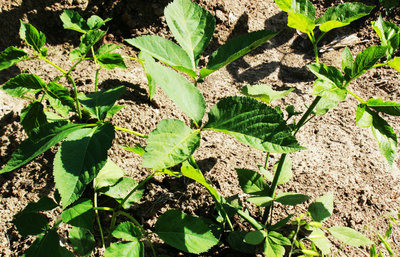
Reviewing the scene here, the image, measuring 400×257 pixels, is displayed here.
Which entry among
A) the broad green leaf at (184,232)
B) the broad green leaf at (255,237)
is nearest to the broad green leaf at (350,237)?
the broad green leaf at (255,237)

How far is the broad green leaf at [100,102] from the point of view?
125 cm

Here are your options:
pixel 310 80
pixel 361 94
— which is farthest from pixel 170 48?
pixel 361 94

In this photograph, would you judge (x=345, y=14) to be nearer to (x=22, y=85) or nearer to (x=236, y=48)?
(x=236, y=48)

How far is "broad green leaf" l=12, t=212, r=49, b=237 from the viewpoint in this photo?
117cm

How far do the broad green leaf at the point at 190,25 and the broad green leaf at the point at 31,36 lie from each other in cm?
66

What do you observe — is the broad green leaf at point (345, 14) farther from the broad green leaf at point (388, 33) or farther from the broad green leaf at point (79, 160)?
the broad green leaf at point (79, 160)

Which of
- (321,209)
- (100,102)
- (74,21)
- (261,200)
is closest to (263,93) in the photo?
(261,200)

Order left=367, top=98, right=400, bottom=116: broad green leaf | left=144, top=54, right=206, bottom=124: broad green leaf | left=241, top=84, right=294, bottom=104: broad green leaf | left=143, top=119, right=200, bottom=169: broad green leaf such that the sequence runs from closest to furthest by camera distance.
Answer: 1. left=143, top=119, right=200, bottom=169: broad green leaf
2. left=144, top=54, right=206, bottom=124: broad green leaf
3. left=367, top=98, right=400, bottom=116: broad green leaf
4. left=241, top=84, right=294, bottom=104: broad green leaf

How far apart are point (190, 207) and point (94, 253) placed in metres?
0.46

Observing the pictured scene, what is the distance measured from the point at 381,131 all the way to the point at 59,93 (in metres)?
1.27

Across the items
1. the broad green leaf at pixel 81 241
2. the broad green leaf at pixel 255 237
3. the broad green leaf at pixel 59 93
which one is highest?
the broad green leaf at pixel 59 93

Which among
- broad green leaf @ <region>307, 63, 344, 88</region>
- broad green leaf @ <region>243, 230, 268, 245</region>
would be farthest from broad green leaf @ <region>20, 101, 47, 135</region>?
broad green leaf @ <region>307, 63, 344, 88</region>

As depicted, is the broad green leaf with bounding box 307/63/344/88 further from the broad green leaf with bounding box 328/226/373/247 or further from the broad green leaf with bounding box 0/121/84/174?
the broad green leaf with bounding box 0/121/84/174

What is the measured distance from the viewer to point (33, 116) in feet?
4.82
